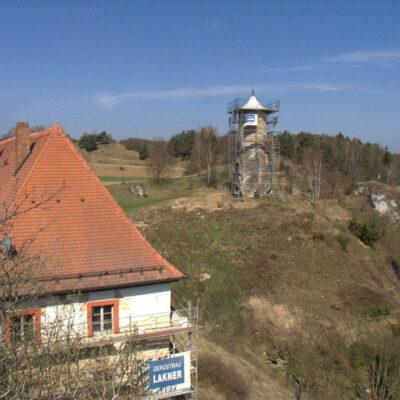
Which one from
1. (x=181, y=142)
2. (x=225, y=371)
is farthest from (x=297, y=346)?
(x=181, y=142)

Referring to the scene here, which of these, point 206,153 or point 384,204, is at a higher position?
point 206,153

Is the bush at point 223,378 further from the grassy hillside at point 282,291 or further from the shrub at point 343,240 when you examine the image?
the shrub at point 343,240

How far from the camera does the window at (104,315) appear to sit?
41.3ft

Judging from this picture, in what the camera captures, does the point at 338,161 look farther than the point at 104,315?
Yes

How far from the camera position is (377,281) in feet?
83.6

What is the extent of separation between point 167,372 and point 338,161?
49.0m

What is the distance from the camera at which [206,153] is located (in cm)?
5475

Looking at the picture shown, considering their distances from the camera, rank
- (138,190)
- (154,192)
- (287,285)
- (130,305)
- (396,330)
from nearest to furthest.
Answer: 1. (130,305)
2. (396,330)
3. (287,285)
4. (138,190)
5. (154,192)

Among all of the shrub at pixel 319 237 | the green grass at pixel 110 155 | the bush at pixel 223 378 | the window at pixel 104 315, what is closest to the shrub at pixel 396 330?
the shrub at pixel 319 237

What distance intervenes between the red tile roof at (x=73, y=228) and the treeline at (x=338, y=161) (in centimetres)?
3309

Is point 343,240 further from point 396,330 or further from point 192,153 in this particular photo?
point 192,153

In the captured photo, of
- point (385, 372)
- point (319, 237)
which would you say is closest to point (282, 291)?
point (319, 237)

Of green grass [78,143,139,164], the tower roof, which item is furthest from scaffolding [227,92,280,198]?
green grass [78,143,139,164]

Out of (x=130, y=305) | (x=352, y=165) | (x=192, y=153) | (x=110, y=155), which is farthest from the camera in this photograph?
(x=110, y=155)
